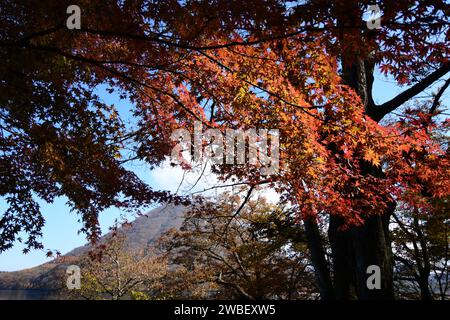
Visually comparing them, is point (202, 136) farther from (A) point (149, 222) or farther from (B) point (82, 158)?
(A) point (149, 222)

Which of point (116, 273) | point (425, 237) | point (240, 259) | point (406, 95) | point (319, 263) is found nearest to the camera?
point (406, 95)

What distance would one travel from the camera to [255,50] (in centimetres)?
512

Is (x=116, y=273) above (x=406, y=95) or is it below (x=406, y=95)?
below

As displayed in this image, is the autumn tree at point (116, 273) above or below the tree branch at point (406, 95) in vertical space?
below

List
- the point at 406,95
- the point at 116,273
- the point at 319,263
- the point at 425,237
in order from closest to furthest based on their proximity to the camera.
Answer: the point at 406,95
the point at 319,263
the point at 425,237
the point at 116,273

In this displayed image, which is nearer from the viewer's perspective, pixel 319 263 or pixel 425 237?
pixel 319 263

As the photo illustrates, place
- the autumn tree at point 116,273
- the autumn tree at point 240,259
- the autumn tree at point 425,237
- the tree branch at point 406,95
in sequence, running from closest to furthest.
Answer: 1. the tree branch at point 406,95
2. the autumn tree at point 425,237
3. the autumn tree at point 240,259
4. the autumn tree at point 116,273

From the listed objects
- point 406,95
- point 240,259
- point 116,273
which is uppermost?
point 406,95

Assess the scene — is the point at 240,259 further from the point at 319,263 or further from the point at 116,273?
the point at 116,273

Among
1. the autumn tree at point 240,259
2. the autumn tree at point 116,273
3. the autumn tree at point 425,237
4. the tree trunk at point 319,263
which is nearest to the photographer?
the tree trunk at point 319,263

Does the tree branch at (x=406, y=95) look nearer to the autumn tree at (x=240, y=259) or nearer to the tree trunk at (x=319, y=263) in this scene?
the tree trunk at (x=319, y=263)

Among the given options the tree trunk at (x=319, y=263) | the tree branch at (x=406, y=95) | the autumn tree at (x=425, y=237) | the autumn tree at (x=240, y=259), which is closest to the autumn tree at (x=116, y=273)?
the autumn tree at (x=240, y=259)

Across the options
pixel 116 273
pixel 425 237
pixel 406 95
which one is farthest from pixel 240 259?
pixel 116 273

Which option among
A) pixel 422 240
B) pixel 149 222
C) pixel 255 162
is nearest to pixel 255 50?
pixel 255 162
